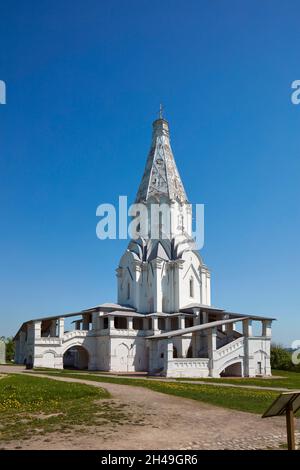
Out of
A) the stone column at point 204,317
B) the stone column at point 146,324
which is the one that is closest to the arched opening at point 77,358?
the stone column at point 146,324

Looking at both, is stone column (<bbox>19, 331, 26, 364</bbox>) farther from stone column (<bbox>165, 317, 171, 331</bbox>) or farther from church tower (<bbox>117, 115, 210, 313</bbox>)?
stone column (<bbox>165, 317, 171, 331</bbox>)

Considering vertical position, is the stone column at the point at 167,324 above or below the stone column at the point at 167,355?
above

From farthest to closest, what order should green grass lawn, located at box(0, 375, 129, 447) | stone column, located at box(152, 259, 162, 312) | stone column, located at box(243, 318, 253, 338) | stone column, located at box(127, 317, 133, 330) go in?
1. stone column, located at box(152, 259, 162, 312)
2. stone column, located at box(127, 317, 133, 330)
3. stone column, located at box(243, 318, 253, 338)
4. green grass lawn, located at box(0, 375, 129, 447)

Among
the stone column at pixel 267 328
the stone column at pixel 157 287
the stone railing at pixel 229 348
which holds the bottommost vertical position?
the stone railing at pixel 229 348

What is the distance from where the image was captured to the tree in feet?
160

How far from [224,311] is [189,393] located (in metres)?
A: 25.4

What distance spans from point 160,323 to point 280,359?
1468cm

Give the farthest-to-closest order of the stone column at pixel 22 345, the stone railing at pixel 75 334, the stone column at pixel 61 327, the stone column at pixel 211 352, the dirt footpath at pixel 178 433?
the stone column at pixel 22 345
the stone railing at pixel 75 334
the stone column at pixel 61 327
the stone column at pixel 211 352
the dirt footpath at pixel 178 433

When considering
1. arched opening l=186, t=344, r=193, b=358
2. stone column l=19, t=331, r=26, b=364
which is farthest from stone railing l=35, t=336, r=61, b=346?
arched opening l=186, t=344, r=193, b=358

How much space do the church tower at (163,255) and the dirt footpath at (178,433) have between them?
106 feet

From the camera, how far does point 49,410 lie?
1358cm

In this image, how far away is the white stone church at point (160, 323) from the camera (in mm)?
37812

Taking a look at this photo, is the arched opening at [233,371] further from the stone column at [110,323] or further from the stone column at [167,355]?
the stone column at [110,323]

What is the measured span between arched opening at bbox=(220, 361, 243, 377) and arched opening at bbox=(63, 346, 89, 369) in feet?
44.8
